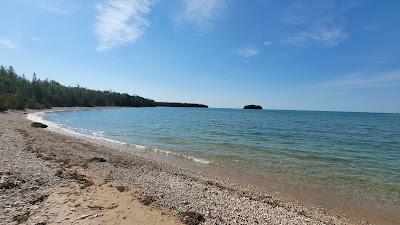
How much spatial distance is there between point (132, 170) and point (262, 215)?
27.4 feet

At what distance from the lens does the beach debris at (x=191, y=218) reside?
30.0 feet

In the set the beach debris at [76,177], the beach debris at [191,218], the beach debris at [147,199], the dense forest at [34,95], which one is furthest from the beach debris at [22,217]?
the dense forest at [34,95]

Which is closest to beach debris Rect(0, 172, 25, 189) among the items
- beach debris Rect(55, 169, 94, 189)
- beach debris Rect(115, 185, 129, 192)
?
beach debris Rect(55, 169, 94, 189)

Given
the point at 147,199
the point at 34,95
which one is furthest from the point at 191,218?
the point at 34,95

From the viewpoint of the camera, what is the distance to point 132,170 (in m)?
16.2

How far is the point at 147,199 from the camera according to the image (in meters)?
10.9

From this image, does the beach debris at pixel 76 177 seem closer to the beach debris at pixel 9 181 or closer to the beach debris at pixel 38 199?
the beach debris at pixel 38 199

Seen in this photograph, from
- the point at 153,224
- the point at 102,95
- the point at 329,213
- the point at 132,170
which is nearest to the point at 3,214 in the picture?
the point at 153,224

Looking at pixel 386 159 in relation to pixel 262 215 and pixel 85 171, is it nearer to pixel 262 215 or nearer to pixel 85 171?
pixel 262 215

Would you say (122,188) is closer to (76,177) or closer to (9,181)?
(76,177)

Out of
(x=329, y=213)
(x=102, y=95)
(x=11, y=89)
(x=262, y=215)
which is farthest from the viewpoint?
(x=102, y=95)

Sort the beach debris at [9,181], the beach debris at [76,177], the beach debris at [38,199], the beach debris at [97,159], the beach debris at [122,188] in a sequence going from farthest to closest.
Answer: the beach debris at [97,159], the beach debris at [76,177], the beach debris at [122,188], the beach debris at [9,181], the beach debris at [38,199]

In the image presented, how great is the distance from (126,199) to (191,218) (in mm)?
2787

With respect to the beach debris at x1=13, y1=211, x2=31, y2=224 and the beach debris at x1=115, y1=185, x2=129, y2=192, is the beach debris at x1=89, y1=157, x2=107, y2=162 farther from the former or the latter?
the beach debris at x1=13, y1=211, x2=31, y2=224
